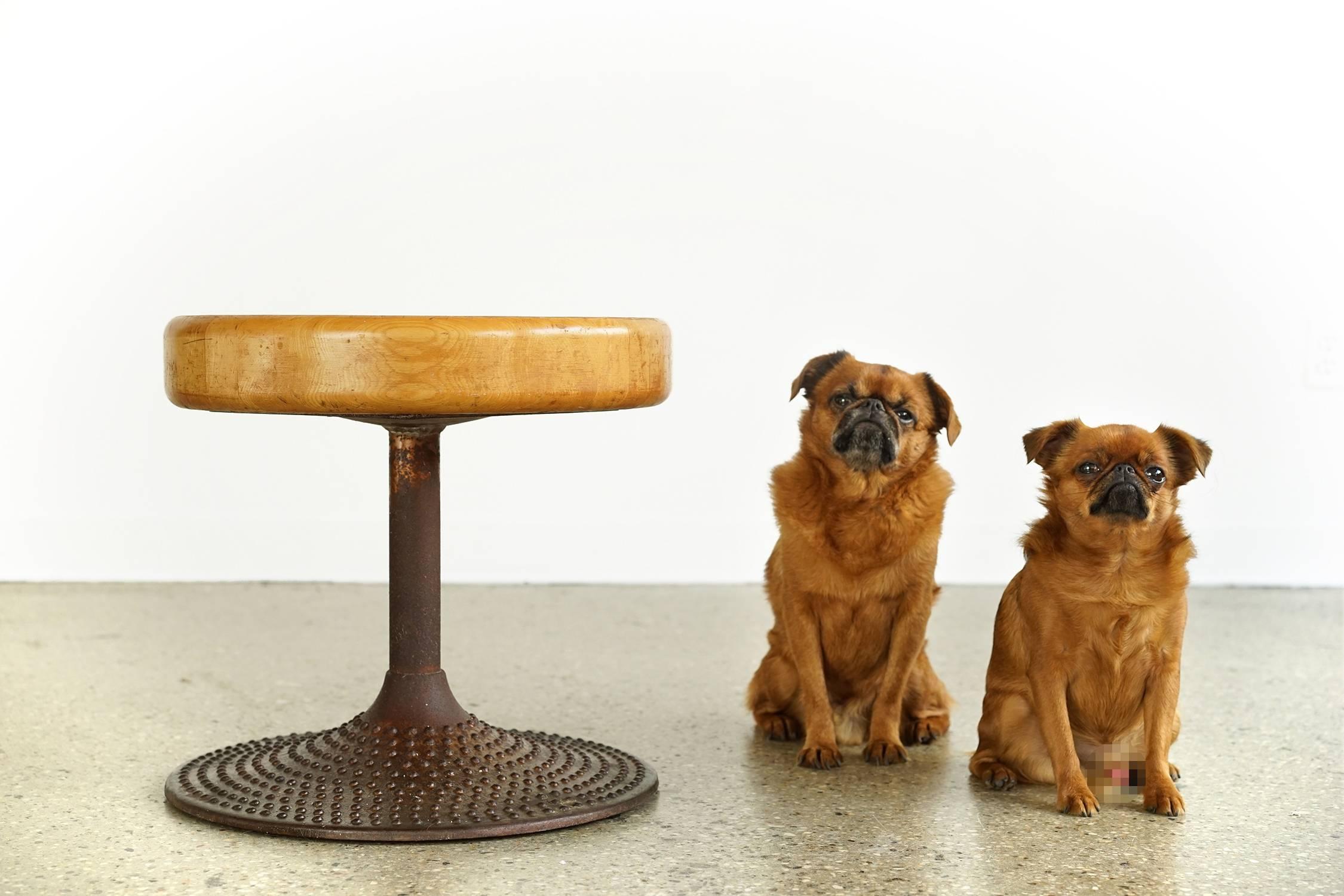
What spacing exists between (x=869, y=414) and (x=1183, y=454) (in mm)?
588

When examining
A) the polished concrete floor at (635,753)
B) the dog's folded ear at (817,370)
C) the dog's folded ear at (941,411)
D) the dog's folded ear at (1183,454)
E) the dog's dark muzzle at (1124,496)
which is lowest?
the polished concrete floor at (635,753)

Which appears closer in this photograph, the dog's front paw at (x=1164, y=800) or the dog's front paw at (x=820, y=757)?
the dog's front paw at (x=1164, y=800)

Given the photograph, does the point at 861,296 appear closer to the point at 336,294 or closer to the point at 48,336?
the point at 336,294

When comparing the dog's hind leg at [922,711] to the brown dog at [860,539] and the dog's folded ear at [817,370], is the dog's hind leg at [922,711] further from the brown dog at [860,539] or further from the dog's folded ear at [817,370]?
the dog's folded ear at [817,370]

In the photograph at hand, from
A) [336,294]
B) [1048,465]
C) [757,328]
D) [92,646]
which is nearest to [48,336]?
[336,294]

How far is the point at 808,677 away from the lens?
303cm

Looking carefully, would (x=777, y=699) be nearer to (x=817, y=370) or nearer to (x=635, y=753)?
(x=635, y=753)

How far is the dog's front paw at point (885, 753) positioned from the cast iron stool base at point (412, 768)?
0.49 meters

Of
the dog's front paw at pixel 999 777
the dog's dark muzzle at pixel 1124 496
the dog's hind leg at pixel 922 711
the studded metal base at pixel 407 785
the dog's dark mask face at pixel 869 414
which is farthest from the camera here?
the dog's hind leg at pixel 922 711

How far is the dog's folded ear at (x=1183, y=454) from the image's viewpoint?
2688 millimetres

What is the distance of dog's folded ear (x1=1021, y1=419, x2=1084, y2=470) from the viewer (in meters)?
2.74

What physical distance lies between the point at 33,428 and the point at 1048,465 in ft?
12.5

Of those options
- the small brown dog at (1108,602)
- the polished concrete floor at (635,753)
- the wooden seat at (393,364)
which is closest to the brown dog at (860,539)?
the polished concrete floor at (635,753)

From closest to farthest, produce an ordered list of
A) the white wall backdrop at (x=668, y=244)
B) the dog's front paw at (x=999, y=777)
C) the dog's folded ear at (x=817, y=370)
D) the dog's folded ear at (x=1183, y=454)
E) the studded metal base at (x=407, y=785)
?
the studded metal base at (x=407, y=785) < the dog's folded ear at (x=1183, y=454) < the dog's front paw at (x=999, y=777) < the dog's folded ear at (x=817, y=370) < the white wall backdrop at (x=668, y=244)
